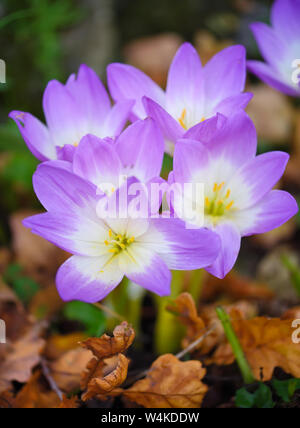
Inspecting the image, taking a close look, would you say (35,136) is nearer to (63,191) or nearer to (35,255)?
(63,191)

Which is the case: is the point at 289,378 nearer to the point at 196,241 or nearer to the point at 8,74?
the point at 196,241

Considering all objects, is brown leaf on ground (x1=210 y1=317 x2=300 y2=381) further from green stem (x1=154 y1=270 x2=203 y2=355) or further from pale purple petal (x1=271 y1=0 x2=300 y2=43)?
pale purple petal (x1=271 y1=0 x2=300 y2=43)

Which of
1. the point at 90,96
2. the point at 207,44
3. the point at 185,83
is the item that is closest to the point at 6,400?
the point at 90,96

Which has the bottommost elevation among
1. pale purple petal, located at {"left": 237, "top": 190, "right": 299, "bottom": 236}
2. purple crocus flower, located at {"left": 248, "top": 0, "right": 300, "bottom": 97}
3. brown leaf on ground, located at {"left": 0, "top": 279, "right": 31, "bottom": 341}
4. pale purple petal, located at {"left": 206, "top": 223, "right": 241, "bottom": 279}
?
brown leaf on ground, located at {"left": 0, "top": 279, "right": 31, "bottom": 341}

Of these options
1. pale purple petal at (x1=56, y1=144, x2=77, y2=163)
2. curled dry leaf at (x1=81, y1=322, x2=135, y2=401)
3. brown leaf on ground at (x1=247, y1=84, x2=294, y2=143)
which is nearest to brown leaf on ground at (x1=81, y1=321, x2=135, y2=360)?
curled dry leaf at (x1=81, y1=322, x2=135, y2=401)

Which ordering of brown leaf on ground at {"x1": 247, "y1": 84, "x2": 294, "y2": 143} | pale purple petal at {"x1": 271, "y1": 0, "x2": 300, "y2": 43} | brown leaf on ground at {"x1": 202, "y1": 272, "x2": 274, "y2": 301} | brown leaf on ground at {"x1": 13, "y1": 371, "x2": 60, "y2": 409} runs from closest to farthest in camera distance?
brown leaf on ground at {"x1": 13, "y1": 371, "x2": 60, "y2": 409}, pale purple petal at {"x1": 271, "y1": 0, "x2": 300, "y2": 43}, brown leaf on ground at {"x1": 202, "y1": 272, "x2": 274, "y2": 301}, brown leaf on ground at {"x1": 247, "y1": 84, "x2": 294, "y2": 143}

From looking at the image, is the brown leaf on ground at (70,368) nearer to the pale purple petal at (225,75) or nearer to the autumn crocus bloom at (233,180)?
the autumn crocus bloom at (233,180)
